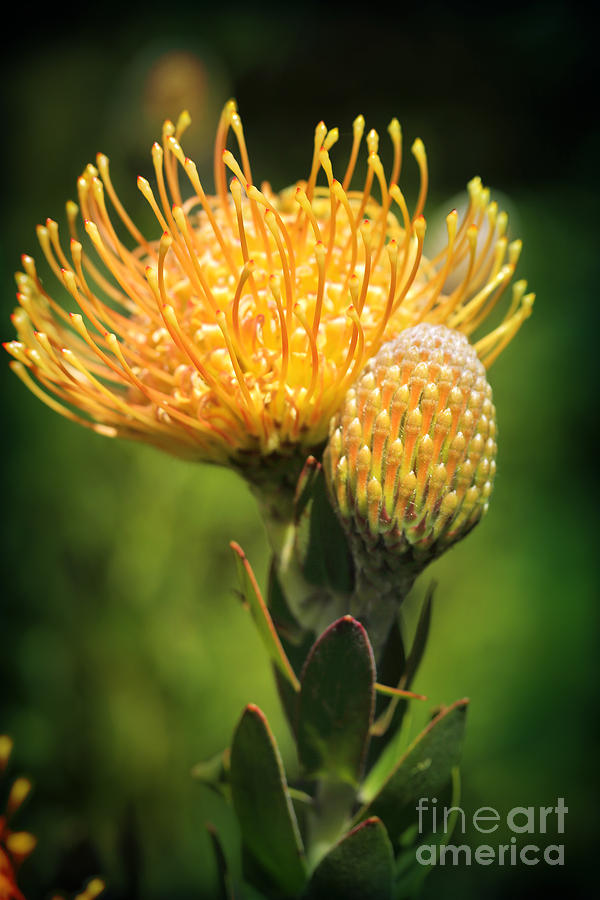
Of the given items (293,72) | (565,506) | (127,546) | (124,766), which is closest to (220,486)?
(127,546)

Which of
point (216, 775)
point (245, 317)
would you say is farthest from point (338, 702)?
point (245, 317)

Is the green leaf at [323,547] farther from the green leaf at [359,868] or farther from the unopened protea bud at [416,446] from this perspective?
the green leaf at [359,868]

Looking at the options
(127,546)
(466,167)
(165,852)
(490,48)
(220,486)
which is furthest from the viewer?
(490,48)

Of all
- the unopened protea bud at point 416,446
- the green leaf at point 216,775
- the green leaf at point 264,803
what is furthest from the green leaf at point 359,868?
the unopened protea bud at point 416,446

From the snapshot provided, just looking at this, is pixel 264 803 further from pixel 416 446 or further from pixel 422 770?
pixel 416 446

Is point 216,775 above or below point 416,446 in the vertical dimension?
below

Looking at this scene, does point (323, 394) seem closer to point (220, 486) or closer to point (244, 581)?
point (244, 581)

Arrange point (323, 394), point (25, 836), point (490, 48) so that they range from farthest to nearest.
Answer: point (490, 48)
point (25, 836)
point (323, 394)
